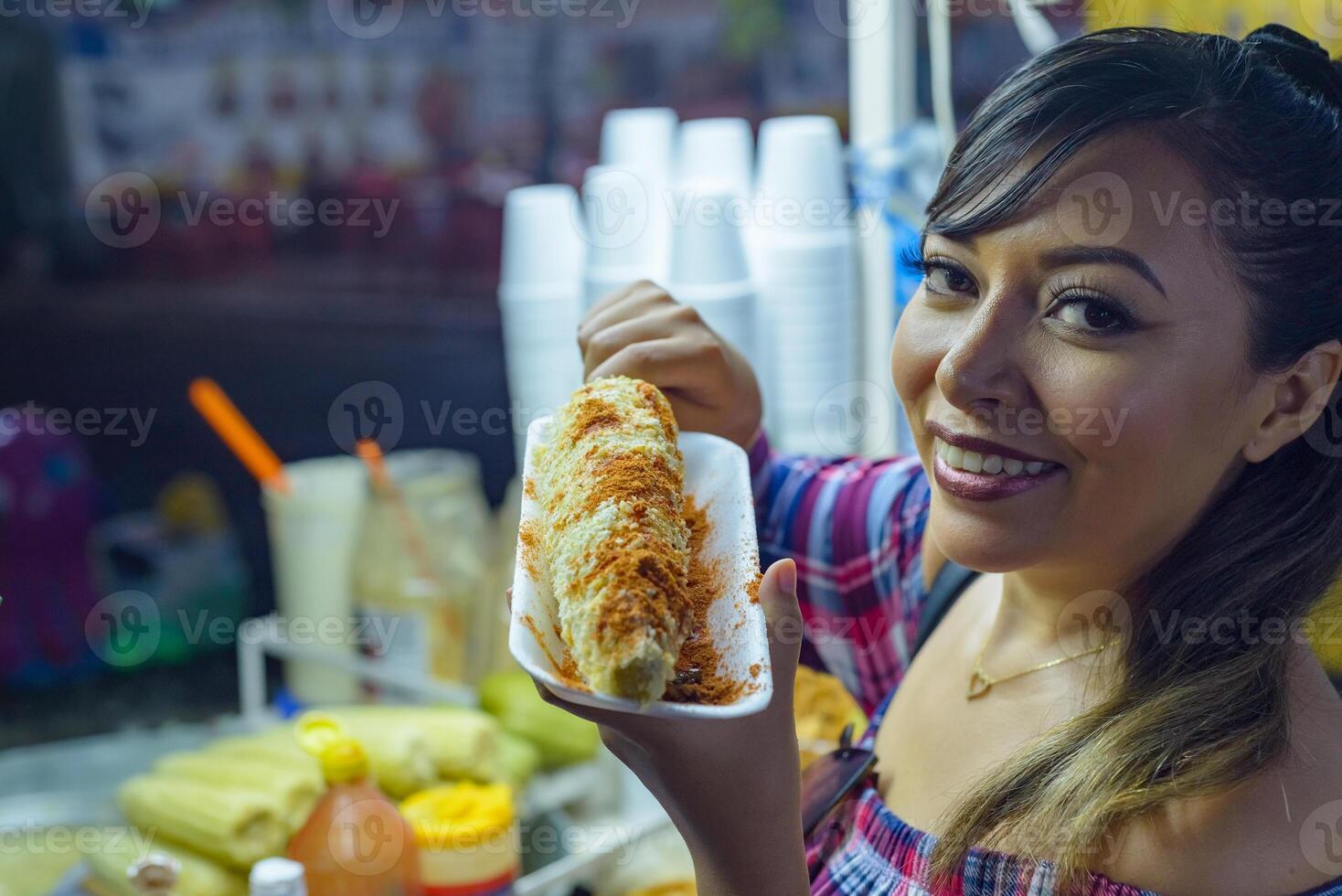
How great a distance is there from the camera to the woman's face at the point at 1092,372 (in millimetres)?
1015

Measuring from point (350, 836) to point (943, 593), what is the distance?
80 centimetres

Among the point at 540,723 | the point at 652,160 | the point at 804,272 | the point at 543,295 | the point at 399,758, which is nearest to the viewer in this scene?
the point at 399,758

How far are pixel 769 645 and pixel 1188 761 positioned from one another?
418 millimetres

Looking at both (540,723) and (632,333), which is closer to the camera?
(632,333)

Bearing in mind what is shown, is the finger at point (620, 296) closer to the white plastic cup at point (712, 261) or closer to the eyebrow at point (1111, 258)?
the white plastic cup at point (712, 261)

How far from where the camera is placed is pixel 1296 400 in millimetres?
1098

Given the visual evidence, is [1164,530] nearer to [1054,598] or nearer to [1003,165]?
[1054,598]

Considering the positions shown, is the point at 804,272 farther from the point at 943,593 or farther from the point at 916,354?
the point at 916,354

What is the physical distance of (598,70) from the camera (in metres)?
3.33

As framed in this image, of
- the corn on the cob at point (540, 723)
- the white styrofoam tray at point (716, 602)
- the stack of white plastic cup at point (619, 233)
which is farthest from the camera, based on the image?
the stack of white plastic cup at point (619, 233)

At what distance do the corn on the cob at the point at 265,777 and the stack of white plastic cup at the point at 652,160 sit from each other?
37.9 inches

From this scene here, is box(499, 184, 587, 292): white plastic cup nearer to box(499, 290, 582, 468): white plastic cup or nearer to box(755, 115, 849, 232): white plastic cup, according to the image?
box(499, 290, 582, 468): white plastic cup

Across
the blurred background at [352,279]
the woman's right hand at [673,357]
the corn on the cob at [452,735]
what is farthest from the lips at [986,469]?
the corn on the cob at [452,735]

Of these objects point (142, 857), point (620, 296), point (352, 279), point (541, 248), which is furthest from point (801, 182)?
point (352, 279)
